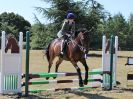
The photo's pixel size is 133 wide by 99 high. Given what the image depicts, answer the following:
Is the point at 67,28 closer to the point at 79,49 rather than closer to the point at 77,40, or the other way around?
the point at 77,40

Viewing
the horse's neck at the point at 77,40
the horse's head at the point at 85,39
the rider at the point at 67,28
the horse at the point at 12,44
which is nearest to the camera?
the horse at the point at 12,44

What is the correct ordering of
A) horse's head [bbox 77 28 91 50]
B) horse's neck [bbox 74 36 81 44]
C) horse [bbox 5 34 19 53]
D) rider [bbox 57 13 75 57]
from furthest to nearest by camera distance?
rider [bbox 57 13 75 57], horse's neck [bbox 74 36 81 44], horse's head [bbox 77 28 91 50], horse [bbox 5 34 19 53]

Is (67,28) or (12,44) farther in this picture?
(67,28)

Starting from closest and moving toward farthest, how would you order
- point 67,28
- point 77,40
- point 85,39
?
point 85,39 → point 77,40 → point 67,28

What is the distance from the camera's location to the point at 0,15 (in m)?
117

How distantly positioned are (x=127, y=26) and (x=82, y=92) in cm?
8280

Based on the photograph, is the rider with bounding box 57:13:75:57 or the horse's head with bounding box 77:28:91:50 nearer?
the horse's head with bounding box 77:28:91:50

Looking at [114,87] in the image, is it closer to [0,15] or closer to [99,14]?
[99,14]

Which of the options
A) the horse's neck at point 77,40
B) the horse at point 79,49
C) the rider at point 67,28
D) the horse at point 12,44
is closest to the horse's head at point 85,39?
the horse at point 79,49

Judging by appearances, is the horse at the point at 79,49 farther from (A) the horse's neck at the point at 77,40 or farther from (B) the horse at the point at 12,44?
(B) the horse at the point at 12,44

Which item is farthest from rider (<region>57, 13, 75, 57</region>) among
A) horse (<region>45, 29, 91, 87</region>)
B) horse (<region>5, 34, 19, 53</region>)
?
horse (<region>5, 34, 19, 53</region>)

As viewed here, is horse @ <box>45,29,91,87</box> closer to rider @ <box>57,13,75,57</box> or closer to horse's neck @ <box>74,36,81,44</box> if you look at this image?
horse's neck @ <box>74,36,81,44</box>

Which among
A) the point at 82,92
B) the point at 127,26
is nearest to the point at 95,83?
the point at 82,92

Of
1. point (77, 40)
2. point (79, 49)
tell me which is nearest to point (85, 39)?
point (77, 40)
